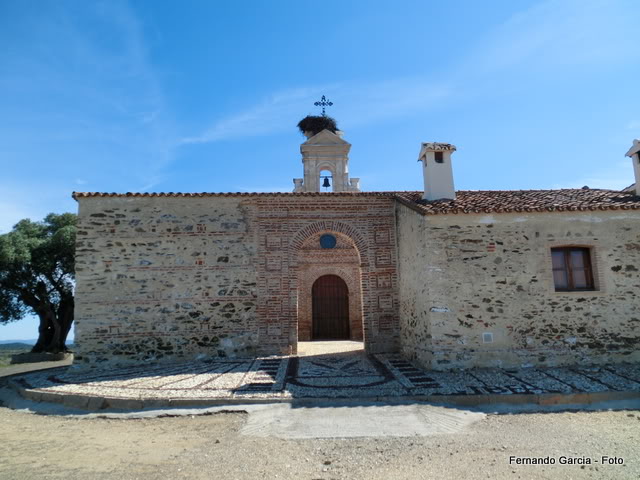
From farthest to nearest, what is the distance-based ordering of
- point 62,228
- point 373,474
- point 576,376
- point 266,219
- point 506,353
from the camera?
point 62,228 < point 266,219 < point 506,353 < point 576,376 < point 373,474

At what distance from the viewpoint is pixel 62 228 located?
52.7 ft

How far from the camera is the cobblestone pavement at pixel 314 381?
23.1ft

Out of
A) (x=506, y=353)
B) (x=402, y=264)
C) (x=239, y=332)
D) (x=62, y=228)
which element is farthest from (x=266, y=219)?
(x=62, y=228)

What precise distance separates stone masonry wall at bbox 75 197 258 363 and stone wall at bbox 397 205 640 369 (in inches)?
189

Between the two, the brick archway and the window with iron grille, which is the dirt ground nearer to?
the window with iron grille

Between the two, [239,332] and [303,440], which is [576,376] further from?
[239,332]

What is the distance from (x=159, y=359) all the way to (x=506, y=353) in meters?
8.16

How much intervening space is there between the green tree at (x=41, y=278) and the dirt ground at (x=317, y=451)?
10.9 meters

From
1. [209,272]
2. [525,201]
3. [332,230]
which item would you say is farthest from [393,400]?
[525,201]

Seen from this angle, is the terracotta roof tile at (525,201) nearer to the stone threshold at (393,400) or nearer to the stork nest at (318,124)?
the stone threshold at (393,400)

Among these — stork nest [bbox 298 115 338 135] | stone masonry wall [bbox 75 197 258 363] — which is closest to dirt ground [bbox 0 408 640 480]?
stone masonry wall [bbox 75 197 258 363]

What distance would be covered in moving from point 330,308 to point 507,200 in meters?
8.67

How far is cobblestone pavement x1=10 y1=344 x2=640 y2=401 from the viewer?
7.05m

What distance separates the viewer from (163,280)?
1062 cm
